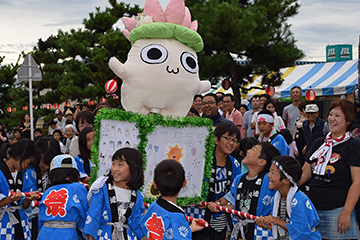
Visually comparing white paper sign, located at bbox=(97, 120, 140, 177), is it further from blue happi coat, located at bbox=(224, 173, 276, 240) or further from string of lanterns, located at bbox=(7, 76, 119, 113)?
string of lanterns, located at bbox=(7, 76, 119, 113)

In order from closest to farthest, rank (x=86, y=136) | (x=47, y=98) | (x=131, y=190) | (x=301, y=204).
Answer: (x=301, y=204) < (x=131, y=190) < (x=86, y=136) < (x=47, y=98)

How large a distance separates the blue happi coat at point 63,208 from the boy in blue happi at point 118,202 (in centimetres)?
18

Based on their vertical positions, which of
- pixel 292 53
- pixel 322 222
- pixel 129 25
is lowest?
pixel 322 222

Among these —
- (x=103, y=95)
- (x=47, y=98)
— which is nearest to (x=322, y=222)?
(x=103, y=95)

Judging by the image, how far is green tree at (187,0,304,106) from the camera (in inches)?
533

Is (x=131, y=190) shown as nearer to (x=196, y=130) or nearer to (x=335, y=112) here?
(x=196, y=130)

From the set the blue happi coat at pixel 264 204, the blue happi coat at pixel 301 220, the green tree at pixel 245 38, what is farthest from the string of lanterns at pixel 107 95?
the blue happi coat at pixel 301 220

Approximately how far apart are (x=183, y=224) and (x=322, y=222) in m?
1.34

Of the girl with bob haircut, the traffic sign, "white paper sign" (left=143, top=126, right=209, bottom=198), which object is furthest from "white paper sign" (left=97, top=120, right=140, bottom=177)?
the traffic sign

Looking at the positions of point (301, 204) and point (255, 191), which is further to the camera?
point (255, 191)

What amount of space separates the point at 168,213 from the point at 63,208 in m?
0.96

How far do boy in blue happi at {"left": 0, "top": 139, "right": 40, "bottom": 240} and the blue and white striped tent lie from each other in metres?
12.9

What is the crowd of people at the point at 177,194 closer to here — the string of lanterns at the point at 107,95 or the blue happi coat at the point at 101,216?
the blue happi coat at the point at 101,216

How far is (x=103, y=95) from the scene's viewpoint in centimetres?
1958
